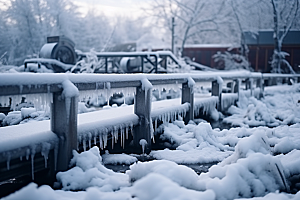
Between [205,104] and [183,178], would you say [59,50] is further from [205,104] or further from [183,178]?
[183,178]

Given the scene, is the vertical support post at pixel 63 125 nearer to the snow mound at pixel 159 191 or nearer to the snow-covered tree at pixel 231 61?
the snow mound at pixel 159 191

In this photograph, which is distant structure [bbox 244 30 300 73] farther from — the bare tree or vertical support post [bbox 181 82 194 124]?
vertical support post [bbox 181 82 194 124]

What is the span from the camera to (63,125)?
331 cm

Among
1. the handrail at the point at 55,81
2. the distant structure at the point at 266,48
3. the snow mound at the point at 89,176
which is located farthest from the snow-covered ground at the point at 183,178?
the distant structure at the point at 266,48

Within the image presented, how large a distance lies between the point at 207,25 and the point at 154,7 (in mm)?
8143

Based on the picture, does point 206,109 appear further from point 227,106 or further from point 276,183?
point 276,183

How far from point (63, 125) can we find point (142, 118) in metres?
1.83

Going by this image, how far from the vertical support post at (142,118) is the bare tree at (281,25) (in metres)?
18.6

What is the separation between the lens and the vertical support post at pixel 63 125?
3.28m

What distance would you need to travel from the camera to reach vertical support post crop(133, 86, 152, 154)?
486 cm

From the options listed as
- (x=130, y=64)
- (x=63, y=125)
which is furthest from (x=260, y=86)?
(x=63, y=125)

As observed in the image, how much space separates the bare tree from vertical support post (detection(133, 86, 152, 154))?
Result: 1862 centimetres

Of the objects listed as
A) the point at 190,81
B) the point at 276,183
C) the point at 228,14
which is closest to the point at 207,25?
the point at 228,14

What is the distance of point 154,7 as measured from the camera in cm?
2853
